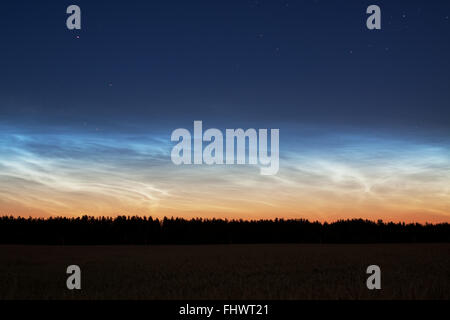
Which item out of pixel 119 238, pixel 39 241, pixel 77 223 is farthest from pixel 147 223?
pixel 39 241

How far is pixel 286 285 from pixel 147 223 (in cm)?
9645

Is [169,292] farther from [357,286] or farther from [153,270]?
[153,270]

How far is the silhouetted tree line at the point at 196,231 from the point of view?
107m

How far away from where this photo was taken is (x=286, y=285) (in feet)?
64.4

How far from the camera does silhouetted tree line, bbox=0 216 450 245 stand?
4200 inches

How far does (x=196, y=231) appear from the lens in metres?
112

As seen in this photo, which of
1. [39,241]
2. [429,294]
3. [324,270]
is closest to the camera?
[429,294]
